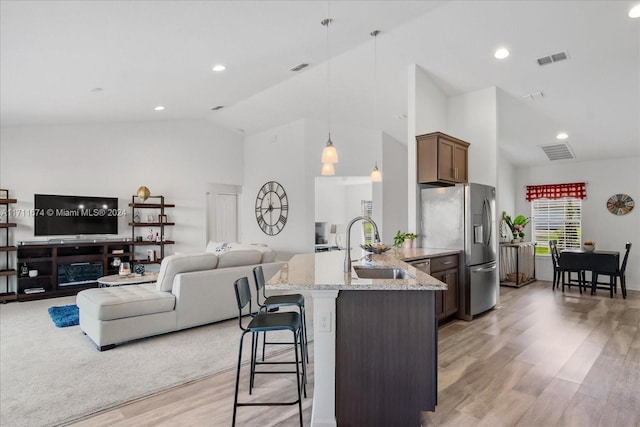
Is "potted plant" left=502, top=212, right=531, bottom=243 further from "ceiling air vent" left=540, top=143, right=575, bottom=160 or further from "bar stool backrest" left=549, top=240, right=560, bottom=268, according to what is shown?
"ceiling air vent" left=540, top=143, right=575, bottom=160

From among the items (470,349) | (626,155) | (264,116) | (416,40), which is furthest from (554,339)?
(264,116)

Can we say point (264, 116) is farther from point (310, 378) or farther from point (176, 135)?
point (310, 378)

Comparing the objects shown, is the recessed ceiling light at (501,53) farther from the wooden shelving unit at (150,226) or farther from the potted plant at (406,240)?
the wooden shelving unit at (150,226)

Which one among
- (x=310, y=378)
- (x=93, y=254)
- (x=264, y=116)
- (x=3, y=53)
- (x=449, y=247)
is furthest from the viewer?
(x=264, y=116)

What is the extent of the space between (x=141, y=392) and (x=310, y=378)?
1.25m

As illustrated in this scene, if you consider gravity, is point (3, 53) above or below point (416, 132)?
above

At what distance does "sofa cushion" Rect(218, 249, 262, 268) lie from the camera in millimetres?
4477

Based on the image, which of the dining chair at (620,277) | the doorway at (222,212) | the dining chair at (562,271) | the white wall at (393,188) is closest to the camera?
the dining chair at (620,277)

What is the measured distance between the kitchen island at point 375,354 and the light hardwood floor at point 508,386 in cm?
29

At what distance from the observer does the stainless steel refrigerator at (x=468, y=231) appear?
14.8ft

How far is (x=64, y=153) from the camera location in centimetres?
661

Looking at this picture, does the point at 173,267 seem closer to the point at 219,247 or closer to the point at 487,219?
the point at 219,247

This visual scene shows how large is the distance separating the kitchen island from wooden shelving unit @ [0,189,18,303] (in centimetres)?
593

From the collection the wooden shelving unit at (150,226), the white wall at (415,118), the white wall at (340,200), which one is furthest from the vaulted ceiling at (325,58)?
the white wall at (340,200)
